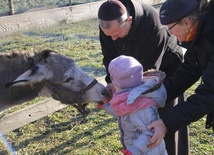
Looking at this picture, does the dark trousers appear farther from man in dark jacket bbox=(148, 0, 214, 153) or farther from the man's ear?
the man's ear

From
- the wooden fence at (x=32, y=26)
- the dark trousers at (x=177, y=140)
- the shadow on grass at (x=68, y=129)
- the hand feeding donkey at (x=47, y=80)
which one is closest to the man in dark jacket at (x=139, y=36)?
the dark trousers at (x=177, y=140)

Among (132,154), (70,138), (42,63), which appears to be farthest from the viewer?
(70,138)

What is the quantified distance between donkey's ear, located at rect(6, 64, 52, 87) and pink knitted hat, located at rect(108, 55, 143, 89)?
4.09 ft

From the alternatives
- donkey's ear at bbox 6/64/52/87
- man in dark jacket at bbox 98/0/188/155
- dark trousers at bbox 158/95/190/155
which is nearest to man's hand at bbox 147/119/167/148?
man in dark jacket at bbox 98/0/188/155

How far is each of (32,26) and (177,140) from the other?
2.45m

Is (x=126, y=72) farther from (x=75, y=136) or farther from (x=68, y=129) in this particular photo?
(x=68, y=129)

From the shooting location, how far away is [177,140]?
345 centimetres

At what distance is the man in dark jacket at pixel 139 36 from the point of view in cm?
273

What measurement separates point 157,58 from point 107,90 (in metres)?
0.64

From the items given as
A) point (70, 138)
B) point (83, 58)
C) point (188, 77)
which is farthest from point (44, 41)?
point (188, 77)

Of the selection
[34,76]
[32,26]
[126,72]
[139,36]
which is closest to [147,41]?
[139,36]

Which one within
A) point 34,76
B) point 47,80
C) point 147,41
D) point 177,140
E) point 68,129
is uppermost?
point 147,41

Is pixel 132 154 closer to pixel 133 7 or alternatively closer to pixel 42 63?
pixel 133 7

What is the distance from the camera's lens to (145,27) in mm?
2980
